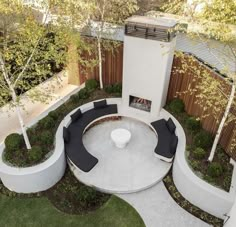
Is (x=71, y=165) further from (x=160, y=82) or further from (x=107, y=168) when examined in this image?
(x=160, y=82)

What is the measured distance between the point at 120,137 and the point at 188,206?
4213 mm

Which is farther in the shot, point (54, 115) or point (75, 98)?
point (75, 98)

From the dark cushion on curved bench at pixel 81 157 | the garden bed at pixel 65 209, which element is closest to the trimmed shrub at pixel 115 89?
the dark cushion on curved bench at pixel 81 157

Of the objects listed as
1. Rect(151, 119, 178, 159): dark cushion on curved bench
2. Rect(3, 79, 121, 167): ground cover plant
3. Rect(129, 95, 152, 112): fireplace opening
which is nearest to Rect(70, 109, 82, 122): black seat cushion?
Rect(3, 79, 121, 167): ground cover plant

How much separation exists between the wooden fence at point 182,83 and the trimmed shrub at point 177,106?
211mm

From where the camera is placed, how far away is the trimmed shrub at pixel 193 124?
1123 cm

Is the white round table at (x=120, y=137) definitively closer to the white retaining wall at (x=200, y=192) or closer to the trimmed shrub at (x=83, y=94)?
the white retaining wall at (x=200, y=192)

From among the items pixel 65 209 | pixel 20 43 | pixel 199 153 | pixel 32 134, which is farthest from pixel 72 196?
pixel 20 43

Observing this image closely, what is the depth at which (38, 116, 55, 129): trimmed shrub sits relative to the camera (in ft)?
37.0

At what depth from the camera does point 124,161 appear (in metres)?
11.0

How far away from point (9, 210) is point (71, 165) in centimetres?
297

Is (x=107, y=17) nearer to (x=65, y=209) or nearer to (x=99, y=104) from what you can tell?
(x=99, y=104)

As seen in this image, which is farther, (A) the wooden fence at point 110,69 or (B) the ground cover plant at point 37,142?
(A) the wooden fence at point 110,69

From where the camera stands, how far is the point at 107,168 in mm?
10656
